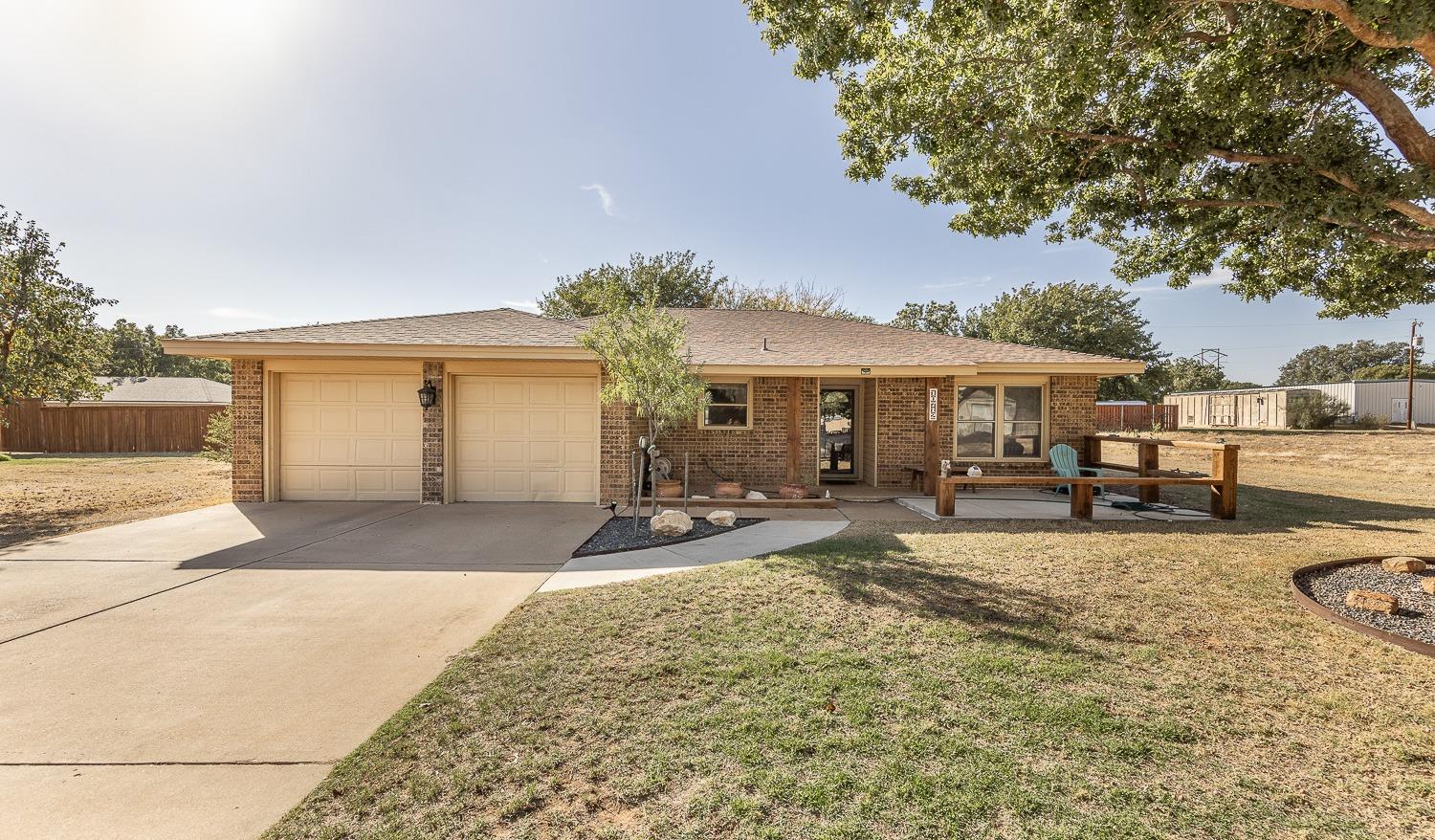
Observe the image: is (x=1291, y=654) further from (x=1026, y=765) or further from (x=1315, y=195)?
(x=1315, y=195)

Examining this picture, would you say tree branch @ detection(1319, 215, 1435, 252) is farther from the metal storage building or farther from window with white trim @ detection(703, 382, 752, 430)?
the metal storage building

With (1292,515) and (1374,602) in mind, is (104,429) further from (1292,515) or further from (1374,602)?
(1292,515)

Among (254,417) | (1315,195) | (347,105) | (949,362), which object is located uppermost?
(347,105)

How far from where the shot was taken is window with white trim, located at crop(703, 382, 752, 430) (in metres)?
11.0

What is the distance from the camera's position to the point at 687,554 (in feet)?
20.7

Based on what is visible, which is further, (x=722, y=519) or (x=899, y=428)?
(x=899, y=428)

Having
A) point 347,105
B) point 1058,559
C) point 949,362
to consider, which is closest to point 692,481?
point 949,362

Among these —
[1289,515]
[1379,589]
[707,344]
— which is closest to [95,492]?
[707,344]

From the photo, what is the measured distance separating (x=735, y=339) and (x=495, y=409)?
16.9ft

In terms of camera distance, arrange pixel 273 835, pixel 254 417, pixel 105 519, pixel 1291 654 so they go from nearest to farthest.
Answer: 1. pixel 273 835
2. pixel 1291 654
3. pixel 105 519
4. pixel 254 417

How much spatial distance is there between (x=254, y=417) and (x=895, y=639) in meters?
10.6

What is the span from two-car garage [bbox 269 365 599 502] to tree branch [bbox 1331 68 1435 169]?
908 cm

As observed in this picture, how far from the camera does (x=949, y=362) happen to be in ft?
33.5

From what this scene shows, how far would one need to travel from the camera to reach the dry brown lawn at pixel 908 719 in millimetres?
2189
